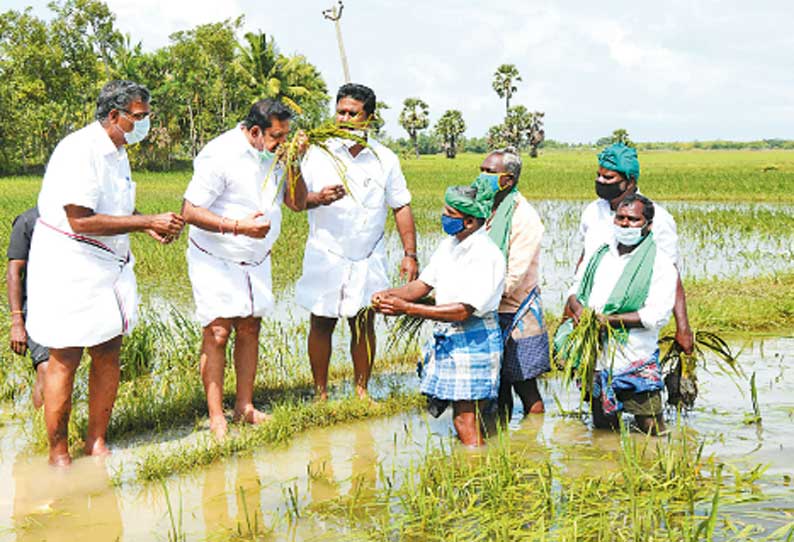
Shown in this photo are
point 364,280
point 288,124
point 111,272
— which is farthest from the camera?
point 364,280

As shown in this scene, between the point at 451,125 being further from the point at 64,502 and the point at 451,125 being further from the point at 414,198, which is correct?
the point at 64,502

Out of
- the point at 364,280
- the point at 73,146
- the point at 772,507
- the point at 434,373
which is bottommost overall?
the point at 772,507

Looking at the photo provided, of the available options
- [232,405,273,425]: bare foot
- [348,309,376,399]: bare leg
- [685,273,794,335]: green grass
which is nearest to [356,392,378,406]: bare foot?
[348,309,376,399]: bare leg

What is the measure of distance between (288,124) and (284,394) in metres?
1.77

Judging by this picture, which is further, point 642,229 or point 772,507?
point 642,229

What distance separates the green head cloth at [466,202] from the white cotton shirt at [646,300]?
76 cm

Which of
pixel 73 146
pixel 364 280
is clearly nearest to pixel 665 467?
pixel 364 280

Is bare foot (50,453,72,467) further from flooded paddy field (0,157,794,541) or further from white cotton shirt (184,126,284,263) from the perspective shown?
white cotton shirt (184,126,284,263)

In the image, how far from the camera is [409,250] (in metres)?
5.25

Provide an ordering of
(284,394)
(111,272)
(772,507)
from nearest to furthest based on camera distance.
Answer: (772,507) < (111,272) < (284,394)

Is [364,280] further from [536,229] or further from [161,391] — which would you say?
[161,391]

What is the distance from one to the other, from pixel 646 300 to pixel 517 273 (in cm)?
74

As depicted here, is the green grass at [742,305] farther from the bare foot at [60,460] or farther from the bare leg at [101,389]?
the bare foot at [60,460]

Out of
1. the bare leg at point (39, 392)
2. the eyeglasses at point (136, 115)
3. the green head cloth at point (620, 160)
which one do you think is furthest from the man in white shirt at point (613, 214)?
the bare leg at point (39, 392)
